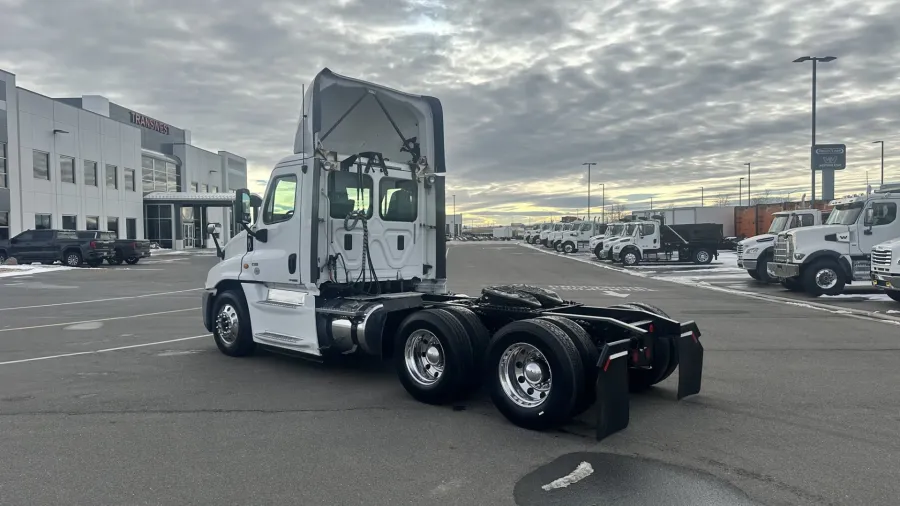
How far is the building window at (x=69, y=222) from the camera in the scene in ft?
141

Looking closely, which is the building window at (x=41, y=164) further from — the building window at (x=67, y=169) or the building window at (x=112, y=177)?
the building window at (x=112, y=177)

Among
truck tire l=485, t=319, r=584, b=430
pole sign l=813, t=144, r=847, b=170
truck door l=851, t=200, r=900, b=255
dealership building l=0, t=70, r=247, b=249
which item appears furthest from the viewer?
dealership building l=0, t=70, r=247, b=249

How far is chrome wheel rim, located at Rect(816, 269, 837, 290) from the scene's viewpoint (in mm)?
16688

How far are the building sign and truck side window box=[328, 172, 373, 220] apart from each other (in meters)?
56.1

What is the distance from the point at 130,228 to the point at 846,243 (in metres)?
49.6

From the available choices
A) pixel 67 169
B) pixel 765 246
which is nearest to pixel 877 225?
pixel 765 246

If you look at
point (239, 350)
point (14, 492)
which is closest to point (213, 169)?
point (239, 350)

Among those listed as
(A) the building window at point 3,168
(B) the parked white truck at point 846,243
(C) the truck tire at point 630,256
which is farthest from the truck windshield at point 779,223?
(A) the building window at point 3,168

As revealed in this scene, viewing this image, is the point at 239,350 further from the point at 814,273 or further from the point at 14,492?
the point at 814,273

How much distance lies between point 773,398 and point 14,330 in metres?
12.0

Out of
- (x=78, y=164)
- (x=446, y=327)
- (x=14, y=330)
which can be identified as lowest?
(x=14, y=330)

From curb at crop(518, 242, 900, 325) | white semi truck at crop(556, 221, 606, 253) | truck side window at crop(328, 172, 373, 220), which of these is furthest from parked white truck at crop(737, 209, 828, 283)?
white semi truck at crop(556, 221, 606, 253)

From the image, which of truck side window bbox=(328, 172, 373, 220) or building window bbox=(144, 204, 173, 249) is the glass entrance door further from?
truck side window bbox=(328, 172, 373, 220)

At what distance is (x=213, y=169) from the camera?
2667 inches
